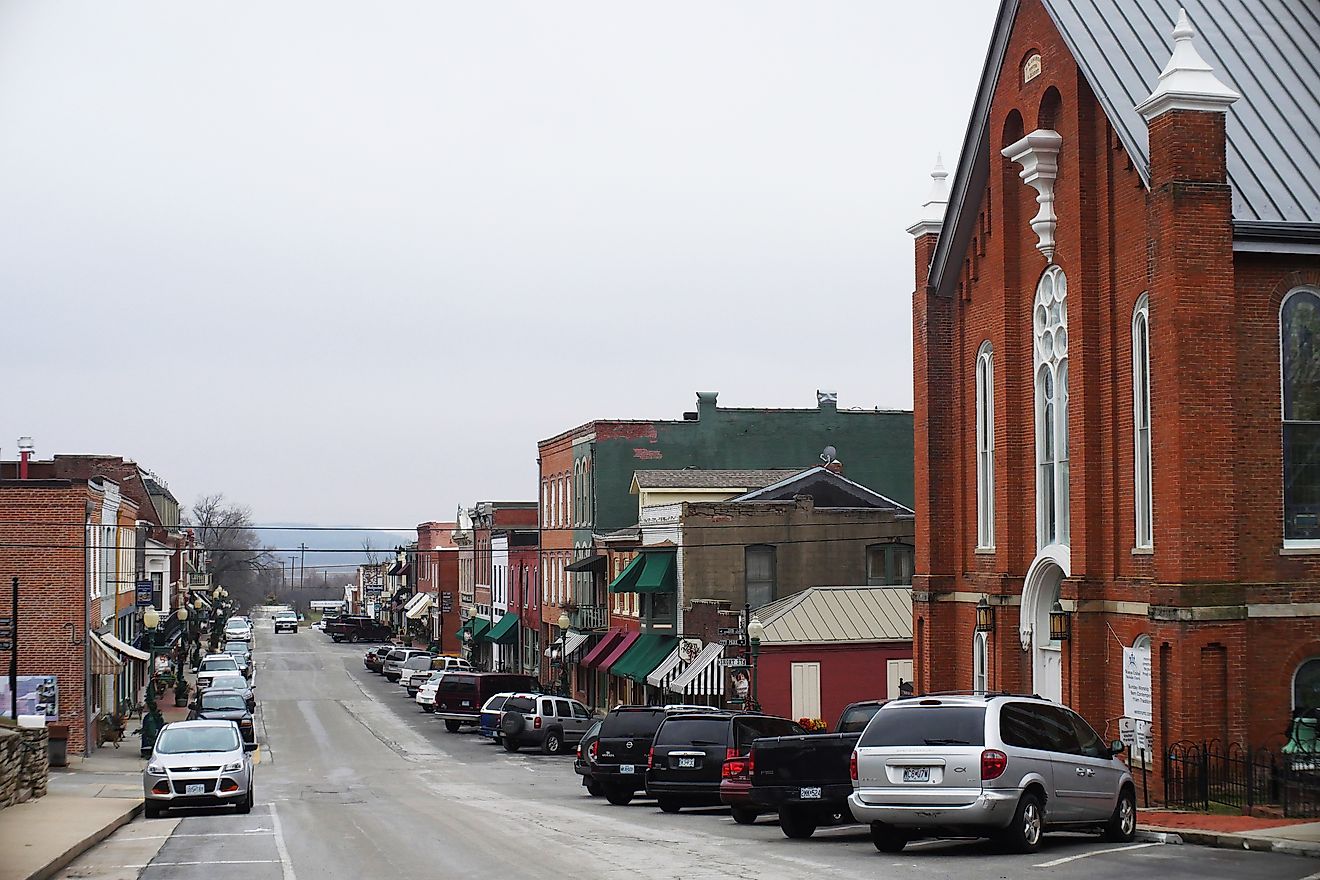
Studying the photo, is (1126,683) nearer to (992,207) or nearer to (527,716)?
(992,207)

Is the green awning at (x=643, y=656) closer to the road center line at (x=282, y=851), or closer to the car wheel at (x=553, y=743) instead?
the car wheel at (x=553, y=743)

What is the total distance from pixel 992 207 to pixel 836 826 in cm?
1314

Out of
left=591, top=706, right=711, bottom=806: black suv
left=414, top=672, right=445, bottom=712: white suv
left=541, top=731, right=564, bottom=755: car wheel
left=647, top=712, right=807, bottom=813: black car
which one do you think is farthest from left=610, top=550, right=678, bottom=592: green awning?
left=647, top=712, right=807, bottom=813: black car

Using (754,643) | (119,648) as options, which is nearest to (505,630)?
(119,648)

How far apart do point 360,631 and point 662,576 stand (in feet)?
313

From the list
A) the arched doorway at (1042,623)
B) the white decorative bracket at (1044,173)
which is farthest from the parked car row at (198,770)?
the white decorative bracket at (1044,173)

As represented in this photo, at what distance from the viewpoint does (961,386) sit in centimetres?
3122

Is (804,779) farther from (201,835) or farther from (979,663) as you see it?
(979,663)

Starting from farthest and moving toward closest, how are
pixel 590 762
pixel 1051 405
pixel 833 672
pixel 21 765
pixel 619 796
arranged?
pixel 833 672
pixel 590 762
pixel 619 796
pixel 1051 405
pixel 21 765

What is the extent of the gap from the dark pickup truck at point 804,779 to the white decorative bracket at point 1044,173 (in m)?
11.1

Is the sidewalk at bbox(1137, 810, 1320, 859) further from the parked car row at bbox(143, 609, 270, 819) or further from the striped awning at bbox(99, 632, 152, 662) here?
the striped awning at bbox(99, 632, 152, 662)

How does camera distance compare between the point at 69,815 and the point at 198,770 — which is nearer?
Result: the point at 69,815

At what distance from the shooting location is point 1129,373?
24812mm

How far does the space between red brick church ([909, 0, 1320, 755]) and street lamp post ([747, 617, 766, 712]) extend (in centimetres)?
596
